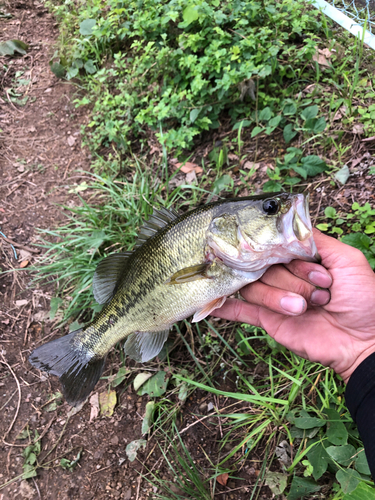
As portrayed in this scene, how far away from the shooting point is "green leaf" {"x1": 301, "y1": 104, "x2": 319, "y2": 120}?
9.98 feet

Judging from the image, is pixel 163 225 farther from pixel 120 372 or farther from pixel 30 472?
pixel 30 472

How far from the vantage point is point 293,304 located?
1649mm

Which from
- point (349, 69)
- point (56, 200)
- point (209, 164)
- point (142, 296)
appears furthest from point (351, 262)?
point (56, 200)

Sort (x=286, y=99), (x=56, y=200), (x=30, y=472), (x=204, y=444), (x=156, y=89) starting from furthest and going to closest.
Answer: (x=56, y=200)
(x=156, y=89)
(x=286, y=99)
(x=30, y=472)
(x=204, y=444)

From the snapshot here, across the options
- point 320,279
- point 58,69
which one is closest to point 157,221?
point 320,279

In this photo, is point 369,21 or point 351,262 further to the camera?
point 369,21

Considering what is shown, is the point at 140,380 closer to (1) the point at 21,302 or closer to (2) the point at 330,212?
(1) the point at 21,302

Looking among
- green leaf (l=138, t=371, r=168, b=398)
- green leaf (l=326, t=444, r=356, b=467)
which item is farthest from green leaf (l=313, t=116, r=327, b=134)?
green leaf (l=138, t=371, r=168, b=398)

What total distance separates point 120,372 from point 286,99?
327cm

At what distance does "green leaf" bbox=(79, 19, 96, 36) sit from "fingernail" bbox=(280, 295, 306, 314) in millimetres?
5334

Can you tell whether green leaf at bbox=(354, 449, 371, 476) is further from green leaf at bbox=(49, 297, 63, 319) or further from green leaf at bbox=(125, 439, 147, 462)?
green leaf at bbox=(49, 297, 63, 319)

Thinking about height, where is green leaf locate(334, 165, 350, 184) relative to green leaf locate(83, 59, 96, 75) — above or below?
below

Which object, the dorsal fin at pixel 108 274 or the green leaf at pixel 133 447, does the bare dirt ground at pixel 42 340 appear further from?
the dorsal fin at pixel 108 274

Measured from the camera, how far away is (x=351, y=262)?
175cm
